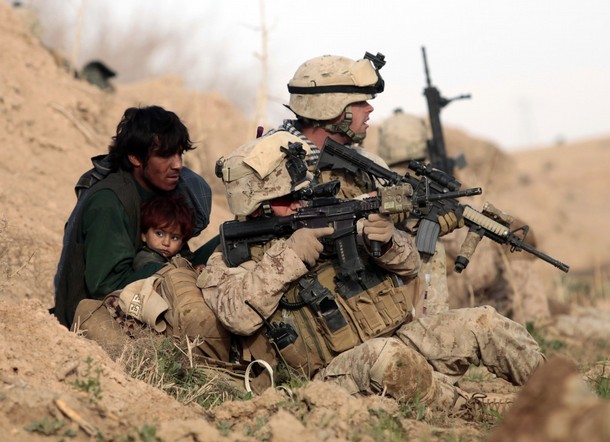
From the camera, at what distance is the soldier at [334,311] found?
4.77 metres

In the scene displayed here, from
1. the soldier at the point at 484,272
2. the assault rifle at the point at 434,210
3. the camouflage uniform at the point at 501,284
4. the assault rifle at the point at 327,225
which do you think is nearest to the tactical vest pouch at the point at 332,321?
the assault rifle at the point at 327,225

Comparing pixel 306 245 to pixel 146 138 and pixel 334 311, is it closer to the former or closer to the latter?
pixel 334 311

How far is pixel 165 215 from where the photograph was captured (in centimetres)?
571

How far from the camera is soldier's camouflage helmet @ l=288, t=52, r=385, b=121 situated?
19.3ft

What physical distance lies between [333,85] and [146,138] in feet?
3.69

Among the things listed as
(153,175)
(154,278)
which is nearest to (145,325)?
(154,278)

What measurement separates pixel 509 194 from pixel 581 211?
558 cm

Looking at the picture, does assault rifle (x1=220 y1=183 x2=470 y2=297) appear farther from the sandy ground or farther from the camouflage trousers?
the sandy ground

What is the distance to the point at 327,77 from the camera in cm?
593

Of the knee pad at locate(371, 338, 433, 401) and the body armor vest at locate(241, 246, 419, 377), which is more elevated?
the body armor vest at locate(241, 246, 419, 377)

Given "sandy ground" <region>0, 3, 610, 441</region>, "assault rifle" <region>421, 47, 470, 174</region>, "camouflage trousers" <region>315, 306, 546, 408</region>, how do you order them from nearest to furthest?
"sandy ground" <region>0, 3, 610, 441</region>, "camouflage trousers" <region>315, 306, 546, 408</region>, "assault rifle" <region>421, 47, 470, 174</region>

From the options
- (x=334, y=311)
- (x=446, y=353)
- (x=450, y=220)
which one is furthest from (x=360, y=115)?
(x=446, y=353)

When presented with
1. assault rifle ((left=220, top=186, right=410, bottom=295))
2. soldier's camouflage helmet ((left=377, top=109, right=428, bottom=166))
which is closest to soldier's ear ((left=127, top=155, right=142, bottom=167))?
assault rifle ((left=220, top=186, right=410, bottom=295))

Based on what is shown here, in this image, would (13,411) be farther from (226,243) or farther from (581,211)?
(581,211)
